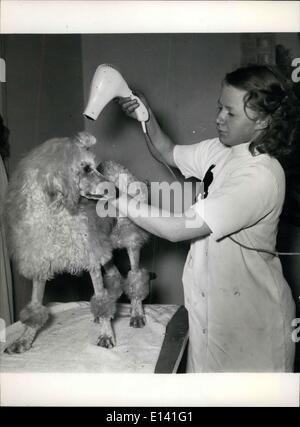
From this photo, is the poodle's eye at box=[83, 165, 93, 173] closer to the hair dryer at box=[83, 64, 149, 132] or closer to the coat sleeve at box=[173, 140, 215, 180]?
the hair dryer at box=[83, 64, 149, 132]

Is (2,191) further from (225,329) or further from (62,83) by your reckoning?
(225,329)

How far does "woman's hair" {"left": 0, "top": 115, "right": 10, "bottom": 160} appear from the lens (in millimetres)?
1246

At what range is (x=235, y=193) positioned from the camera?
37.9 inches

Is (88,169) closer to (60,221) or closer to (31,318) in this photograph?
(60,221)

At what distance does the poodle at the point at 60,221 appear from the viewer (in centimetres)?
109

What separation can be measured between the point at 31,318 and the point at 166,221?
517mm

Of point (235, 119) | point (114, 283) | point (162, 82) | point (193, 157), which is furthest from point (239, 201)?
→ point (162, 82)

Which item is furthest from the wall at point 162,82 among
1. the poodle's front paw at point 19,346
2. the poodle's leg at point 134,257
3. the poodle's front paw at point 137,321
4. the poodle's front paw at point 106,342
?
the poodle's front paw at point 19,346

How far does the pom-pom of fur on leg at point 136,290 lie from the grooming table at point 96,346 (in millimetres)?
24

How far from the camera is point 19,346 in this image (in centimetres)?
120

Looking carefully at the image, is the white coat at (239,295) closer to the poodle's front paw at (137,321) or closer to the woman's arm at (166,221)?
the woman's arm at (166,221)

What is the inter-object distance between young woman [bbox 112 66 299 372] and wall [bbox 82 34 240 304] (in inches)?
5.4
